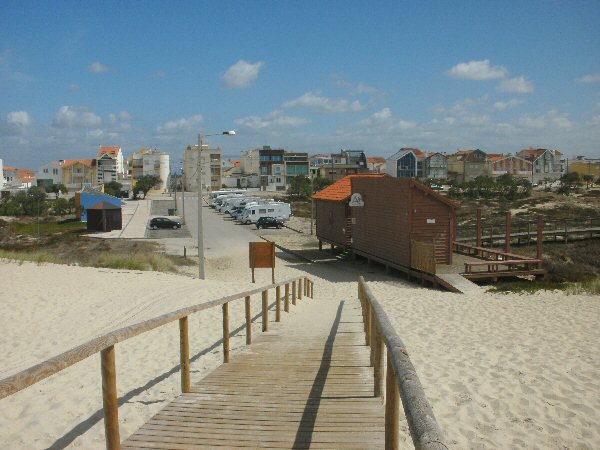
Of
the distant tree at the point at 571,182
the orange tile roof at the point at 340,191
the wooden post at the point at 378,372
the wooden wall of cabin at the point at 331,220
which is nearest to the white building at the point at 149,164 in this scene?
the distant tree at the point at 571,182

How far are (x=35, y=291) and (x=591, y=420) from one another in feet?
43.1

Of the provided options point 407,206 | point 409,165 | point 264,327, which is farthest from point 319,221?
point 409,165

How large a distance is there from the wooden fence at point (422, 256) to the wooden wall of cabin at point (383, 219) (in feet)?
1.22

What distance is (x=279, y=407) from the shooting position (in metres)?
4.90

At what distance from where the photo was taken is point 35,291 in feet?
49.1

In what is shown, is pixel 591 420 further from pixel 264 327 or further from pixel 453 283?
pixel 453 283

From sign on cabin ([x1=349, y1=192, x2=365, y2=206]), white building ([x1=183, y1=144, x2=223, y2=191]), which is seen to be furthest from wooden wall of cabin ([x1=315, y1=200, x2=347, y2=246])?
white building ([x1=183, y1=144, x2=223, y2=191])

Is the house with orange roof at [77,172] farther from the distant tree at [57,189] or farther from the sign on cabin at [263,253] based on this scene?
the sign on cabin at [263,253]

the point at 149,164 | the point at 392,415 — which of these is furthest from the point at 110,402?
the point at 149,164

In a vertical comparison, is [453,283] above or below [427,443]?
below

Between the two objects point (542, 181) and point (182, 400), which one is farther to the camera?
point (542, 181)

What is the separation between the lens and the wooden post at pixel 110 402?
3.91 meters

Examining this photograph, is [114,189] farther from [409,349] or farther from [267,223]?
[409,349]

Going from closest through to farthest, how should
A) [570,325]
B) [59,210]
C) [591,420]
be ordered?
[591,420] → [570,325] → [59,210]
